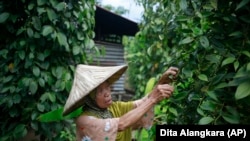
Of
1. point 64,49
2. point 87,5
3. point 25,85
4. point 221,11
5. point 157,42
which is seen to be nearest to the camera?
point 221,11

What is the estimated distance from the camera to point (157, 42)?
3.21m

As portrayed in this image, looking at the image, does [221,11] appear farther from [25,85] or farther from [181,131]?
[25,85]

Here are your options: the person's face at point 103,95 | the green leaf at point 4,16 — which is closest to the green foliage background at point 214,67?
the person's face at point 103,95

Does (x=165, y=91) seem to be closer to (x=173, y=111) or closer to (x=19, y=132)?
(x=173, y=111)

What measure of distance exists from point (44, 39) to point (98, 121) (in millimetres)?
957

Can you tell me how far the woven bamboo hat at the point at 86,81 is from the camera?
1.20m

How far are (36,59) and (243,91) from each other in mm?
1461

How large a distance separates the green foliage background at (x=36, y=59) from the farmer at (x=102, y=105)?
686 mm

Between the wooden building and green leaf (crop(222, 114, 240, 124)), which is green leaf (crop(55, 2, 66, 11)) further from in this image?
the wooden building

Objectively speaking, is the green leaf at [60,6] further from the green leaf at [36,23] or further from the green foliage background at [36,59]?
the green leaf at [36,23]

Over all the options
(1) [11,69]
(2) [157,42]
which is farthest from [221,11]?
(2) [157,42]

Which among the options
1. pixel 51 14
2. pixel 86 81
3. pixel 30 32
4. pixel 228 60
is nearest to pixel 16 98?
pixel 30 32

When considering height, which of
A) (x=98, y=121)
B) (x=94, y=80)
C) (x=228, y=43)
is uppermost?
(x=228, y=43)

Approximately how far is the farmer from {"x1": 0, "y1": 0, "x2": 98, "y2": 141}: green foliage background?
2.25ft
